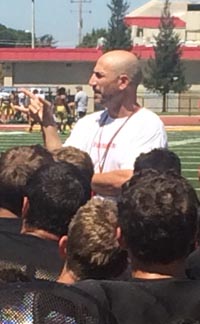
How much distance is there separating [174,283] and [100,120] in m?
2.76

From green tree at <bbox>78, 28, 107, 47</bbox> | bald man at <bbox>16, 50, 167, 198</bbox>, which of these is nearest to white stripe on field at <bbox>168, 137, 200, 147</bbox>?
bald man at <bbox>16, 50, 167, 198</bbox>

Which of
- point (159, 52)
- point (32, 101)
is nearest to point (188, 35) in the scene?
point (159, 52)

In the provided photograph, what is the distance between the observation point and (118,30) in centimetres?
8156

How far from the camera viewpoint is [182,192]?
3633 millimetres

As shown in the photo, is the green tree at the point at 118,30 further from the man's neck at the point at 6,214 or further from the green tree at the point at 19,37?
the man's neck at the point at 6,214

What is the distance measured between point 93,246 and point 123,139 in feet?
7.34

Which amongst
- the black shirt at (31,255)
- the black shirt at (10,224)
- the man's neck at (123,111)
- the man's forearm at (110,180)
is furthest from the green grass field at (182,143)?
the black shirt at (31,255)

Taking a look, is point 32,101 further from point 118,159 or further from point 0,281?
point 0,281

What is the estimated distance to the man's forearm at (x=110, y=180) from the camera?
5691mm

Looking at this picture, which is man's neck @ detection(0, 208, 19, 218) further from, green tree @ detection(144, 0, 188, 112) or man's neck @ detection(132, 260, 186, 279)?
green tree @ detection(144, 0, 188, 112)

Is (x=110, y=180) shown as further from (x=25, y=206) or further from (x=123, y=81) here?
(x=25, y=206)

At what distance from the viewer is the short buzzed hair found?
12.3 feet

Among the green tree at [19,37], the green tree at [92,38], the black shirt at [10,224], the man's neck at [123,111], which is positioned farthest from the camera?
the green tree at [19,37]

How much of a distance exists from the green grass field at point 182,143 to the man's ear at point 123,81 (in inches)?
375
